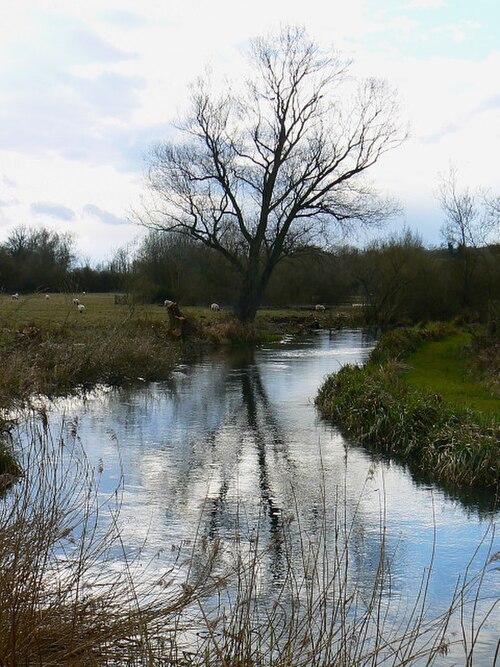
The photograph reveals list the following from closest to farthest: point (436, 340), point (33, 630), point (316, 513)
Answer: point (33, 630), point (316, 513), point (436, 340)

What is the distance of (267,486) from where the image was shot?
38.4ft

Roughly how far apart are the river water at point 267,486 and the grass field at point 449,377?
2524 millimetres

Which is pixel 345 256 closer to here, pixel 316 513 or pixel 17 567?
pixel 316 513

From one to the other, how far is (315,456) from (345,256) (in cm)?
5202

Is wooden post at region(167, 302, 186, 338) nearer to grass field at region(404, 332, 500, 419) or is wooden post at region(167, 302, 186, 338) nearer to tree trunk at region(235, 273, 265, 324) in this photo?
tree trunk at region(235, 273, 265, 324)

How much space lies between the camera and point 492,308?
93.4 feet

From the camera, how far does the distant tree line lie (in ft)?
157

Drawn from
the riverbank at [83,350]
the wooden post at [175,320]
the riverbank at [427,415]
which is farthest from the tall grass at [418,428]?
the wooden post at [175,320]

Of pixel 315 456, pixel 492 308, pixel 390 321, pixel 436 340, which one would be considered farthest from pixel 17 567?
pixel 390 321

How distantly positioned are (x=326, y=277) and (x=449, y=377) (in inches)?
1740

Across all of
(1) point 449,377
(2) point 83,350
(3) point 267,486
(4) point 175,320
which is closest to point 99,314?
(4) point 175,320

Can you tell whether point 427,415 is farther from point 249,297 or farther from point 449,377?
point 249,297

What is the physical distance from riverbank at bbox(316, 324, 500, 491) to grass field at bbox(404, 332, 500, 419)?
2cm

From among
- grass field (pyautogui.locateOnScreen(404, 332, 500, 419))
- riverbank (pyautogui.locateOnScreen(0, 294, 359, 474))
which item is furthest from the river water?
grass field (pyautogui.locateOnScreen(404, 332, 500, 419))
